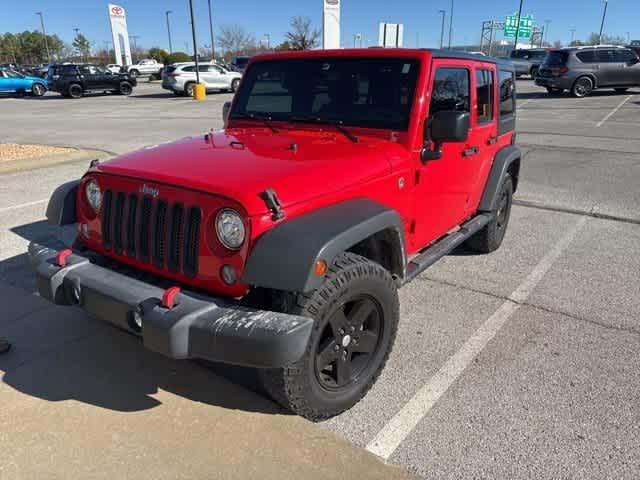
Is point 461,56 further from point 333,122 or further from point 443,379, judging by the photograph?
point 443,379

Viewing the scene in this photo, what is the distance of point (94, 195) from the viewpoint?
291 cm

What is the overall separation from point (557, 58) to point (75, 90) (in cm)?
2323

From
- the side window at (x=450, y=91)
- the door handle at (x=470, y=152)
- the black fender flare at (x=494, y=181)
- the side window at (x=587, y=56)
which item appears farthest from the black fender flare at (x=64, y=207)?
the side window at (x=587, y=56)

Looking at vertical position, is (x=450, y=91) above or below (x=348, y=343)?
above

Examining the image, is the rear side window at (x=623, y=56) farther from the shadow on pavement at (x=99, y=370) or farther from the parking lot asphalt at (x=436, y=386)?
the shadow on pavement at (x=99, y=370)

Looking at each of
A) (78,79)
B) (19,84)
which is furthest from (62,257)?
(19,84)

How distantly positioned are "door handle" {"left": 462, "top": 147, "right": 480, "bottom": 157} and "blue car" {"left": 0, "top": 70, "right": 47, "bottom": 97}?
29.3m

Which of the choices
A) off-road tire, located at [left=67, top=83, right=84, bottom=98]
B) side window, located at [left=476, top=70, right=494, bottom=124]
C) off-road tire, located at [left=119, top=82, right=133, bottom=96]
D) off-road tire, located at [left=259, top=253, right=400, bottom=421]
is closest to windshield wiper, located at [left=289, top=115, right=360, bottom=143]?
off-road tire, located at [left=259, top=253, right=400, bottom=421]

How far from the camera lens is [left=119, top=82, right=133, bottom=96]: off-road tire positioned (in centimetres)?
2780

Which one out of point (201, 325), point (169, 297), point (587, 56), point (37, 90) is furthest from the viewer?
point (37, 90)

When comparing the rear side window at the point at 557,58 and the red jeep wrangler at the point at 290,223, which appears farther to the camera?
the rear side window at the point at 557,58

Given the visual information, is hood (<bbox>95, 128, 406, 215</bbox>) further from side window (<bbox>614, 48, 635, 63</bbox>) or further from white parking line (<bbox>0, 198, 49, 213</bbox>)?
side window (<bbox>614, 48, 635, 63</bbox>)

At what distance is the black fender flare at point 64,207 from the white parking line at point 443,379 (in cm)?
223

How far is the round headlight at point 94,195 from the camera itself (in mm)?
2873
